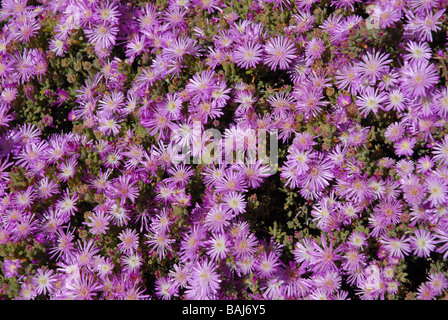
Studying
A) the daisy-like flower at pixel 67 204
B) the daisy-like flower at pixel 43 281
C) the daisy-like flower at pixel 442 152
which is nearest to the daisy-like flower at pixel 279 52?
the daisy-like flower at pixel 442 152

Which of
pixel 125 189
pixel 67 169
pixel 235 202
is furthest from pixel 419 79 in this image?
pixel 67 169

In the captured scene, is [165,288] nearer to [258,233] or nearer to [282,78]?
[258,233]

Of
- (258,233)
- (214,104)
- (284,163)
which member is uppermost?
(214,104)

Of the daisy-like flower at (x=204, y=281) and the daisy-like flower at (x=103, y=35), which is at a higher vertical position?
the daisy-like flower at (x=103, y=35)

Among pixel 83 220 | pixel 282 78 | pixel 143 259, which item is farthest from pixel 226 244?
pixel 282 78

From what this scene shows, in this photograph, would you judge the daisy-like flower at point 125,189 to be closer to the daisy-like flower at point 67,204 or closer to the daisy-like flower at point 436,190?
the daisy-like flower at point 67,204
